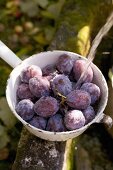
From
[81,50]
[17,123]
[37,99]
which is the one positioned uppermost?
[37,99]

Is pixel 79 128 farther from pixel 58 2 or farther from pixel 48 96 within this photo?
pixel 58 2

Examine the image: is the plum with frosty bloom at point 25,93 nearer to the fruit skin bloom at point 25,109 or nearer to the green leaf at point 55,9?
the fruit skin bloom at point 25,109

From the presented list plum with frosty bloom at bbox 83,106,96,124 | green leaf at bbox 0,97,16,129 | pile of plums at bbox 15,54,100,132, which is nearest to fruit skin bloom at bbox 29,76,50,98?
pile of plums at bbox 15,54,100,132

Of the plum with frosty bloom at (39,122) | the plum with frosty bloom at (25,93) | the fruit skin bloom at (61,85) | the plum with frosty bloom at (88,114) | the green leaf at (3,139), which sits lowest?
the green leaf at (3,139)

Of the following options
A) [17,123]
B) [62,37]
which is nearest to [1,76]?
[17,123]

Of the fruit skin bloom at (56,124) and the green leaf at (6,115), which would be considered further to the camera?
the green leaf at (6,115)

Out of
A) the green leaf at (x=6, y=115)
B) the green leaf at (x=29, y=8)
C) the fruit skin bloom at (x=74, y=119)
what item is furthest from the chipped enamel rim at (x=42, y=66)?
the green leaf at (x=29, y=8)

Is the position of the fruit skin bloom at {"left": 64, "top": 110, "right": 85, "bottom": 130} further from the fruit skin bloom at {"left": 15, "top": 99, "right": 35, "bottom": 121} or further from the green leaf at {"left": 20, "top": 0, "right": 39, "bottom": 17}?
the green leaf at {"left": 20, "top": 0, "right": 39, "bottom": 17}
